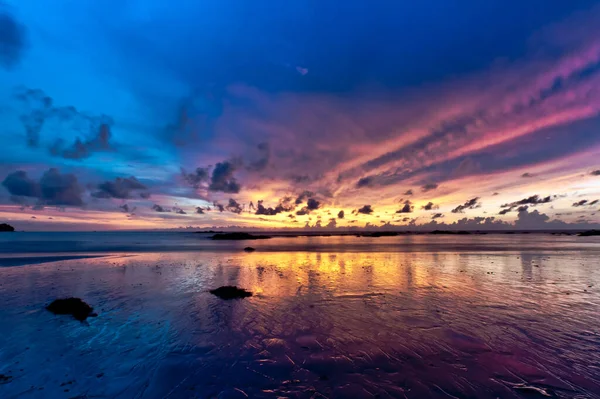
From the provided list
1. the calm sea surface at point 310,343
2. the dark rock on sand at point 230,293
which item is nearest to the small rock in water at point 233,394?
the calm sea surface at point 310,343

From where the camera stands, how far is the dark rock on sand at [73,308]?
54.6ft

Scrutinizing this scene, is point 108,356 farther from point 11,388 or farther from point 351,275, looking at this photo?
point 351,275

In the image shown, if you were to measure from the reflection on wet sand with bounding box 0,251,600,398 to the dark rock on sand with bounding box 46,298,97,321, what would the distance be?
2.24ft

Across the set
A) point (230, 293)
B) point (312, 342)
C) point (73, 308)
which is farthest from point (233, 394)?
point (73, 308)

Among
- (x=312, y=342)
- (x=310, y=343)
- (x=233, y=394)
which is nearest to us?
(x=233, y=394)

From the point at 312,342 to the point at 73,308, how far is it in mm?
14952

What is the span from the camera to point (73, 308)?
1714 centimetres

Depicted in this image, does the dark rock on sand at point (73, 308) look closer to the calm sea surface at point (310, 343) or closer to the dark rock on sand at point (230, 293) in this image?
the calm sea surface at point (310, 343)

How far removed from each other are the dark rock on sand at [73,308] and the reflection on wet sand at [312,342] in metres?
0.68

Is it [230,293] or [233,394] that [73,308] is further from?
[233,394]

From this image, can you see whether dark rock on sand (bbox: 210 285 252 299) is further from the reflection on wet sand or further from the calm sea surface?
the reflection on wet sand

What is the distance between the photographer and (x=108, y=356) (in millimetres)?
11477

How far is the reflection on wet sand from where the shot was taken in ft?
30.1

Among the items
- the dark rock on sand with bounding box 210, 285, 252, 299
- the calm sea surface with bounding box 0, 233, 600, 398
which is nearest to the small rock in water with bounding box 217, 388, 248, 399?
the calm sea surface with bounding box 0, 233, 600, 398
